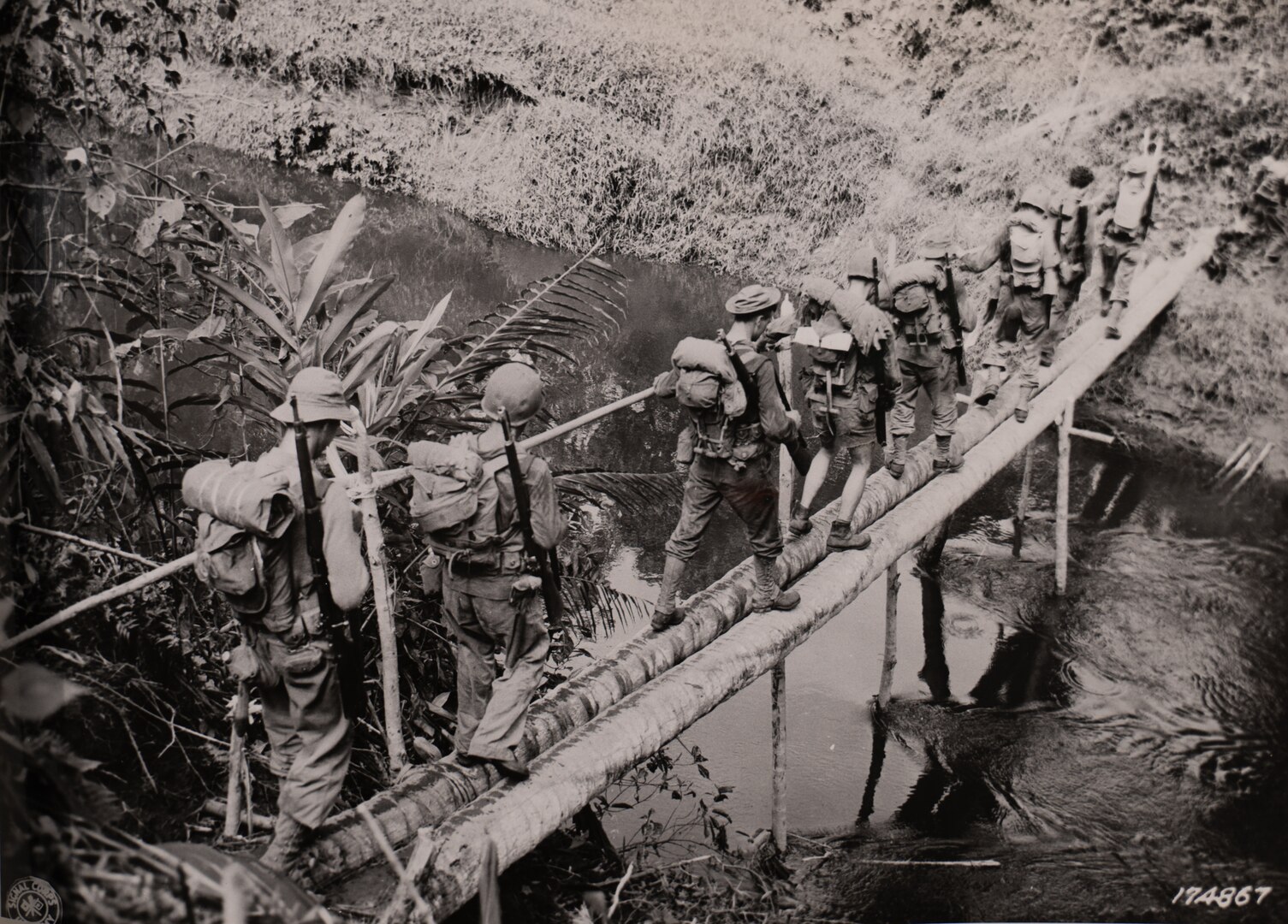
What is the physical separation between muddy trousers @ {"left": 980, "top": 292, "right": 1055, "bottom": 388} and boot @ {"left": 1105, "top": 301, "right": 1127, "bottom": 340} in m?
1.46

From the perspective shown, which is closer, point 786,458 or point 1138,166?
point 786,458

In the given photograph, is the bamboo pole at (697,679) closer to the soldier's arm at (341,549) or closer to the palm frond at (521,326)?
the soldier's arm at (341,549)

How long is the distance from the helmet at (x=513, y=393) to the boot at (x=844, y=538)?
8.96ft

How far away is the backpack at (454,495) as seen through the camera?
366 centimetres

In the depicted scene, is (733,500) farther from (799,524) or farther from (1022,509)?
(1022,509)

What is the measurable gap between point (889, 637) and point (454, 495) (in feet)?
14.8

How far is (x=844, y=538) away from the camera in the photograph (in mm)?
6016

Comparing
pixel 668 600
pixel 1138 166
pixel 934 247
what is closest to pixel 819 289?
pixel 934 247

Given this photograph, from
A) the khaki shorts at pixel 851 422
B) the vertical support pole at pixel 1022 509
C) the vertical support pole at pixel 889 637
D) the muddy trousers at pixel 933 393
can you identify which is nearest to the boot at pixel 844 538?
the khaki shorts at pixel 851 422

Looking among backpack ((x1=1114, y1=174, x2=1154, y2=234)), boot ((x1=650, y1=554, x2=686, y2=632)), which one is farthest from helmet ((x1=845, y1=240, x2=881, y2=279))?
backpack ((x1=1114, y1=174, x2=1154, y2=234))

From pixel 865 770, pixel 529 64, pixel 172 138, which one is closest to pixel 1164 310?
pixel 865 770

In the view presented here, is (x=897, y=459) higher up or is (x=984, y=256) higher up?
(x=984, y=256)

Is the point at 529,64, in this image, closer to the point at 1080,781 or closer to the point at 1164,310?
the point at 1164,310

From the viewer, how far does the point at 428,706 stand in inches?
196
